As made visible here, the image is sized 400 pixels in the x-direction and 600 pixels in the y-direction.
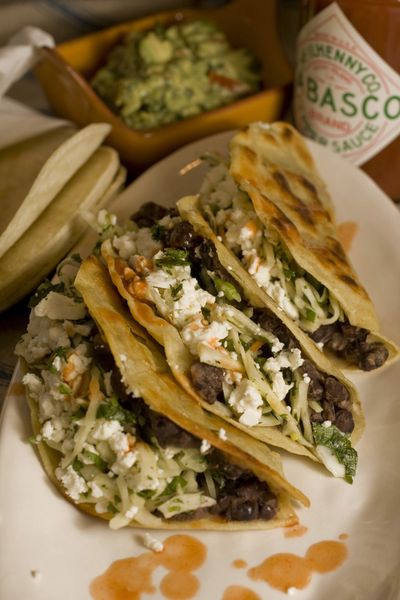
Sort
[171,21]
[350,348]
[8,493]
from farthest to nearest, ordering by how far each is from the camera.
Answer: [171,21], [350,348], [8,493]

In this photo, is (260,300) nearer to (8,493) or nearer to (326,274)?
(326,274)

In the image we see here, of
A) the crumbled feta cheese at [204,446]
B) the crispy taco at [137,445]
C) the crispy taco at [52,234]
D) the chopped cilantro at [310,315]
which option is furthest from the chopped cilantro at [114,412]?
the crispy taco at [52,234]

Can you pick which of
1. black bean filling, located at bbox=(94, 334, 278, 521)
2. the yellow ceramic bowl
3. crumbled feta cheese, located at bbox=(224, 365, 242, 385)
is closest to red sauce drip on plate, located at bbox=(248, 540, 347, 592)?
black bean filling, located at bbox=(94, 334, 278, 521)

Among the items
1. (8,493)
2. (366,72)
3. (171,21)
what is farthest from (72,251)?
(171,21)

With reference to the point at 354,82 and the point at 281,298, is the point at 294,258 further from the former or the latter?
the point at 354,82

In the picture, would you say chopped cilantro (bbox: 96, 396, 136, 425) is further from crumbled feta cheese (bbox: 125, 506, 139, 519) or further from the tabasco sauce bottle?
the tabasco sauce bottle
